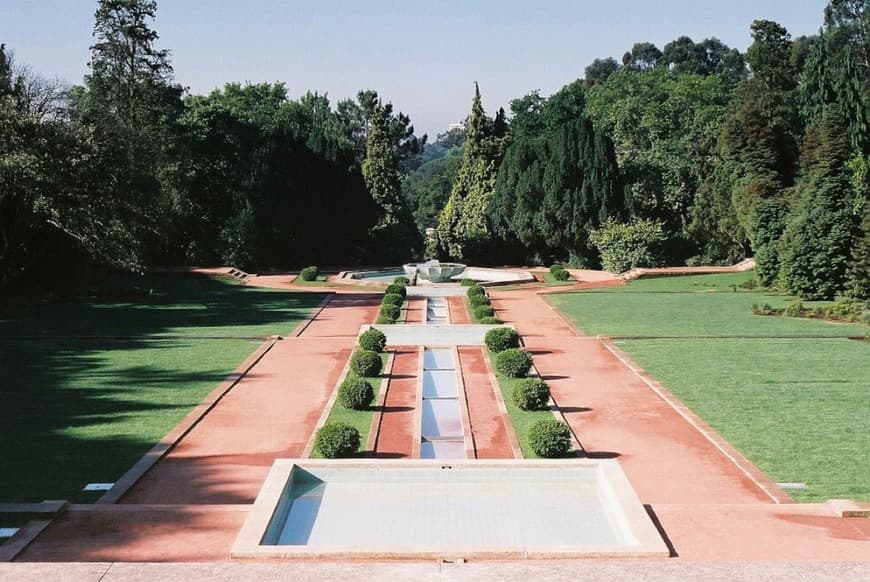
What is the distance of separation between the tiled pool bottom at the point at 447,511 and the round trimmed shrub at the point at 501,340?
351 inches

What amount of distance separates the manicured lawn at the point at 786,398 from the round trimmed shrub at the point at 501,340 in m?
2.90

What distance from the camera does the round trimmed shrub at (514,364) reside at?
711 inches

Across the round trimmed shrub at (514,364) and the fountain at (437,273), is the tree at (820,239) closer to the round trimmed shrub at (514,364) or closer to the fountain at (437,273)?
the fountain at (437,273)

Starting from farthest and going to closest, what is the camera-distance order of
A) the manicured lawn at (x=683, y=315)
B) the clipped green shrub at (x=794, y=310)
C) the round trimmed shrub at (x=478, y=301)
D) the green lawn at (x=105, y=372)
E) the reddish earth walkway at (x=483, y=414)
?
the round trimmed shrub at (x=478, y=301) → the clipped green shrub at (x=794, y=310) → the manicured lawn at (x=683, y=315) → the reddish earth walkway at (x=483, y=414) → the green lawn at (x=105, y=372)

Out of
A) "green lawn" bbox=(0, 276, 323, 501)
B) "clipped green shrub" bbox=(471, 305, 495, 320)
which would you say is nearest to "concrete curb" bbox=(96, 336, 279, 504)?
"green lawn" bbox=(0, 276, 323, 501)

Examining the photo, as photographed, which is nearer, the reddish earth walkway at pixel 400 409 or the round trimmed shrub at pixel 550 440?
the round trimmed shrub at pixel 550 440

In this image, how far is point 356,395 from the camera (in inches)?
607

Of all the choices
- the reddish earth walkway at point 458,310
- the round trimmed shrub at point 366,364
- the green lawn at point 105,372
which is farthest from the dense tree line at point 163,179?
the round trimmed shrub at point 366,364

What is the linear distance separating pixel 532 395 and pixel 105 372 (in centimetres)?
899

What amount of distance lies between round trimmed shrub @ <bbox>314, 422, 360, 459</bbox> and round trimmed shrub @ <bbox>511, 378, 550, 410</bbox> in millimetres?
3919

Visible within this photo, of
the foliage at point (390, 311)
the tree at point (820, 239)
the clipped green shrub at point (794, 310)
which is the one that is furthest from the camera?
the tree at point (820, 239)

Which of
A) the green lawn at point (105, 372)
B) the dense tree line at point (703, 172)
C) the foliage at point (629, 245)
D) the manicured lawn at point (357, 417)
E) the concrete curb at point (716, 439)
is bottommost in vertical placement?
the concrete curb at point (716, 439)

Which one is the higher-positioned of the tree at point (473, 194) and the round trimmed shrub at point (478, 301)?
the tree at point (473, 194)

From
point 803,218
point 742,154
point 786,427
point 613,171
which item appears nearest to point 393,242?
point 613,171
